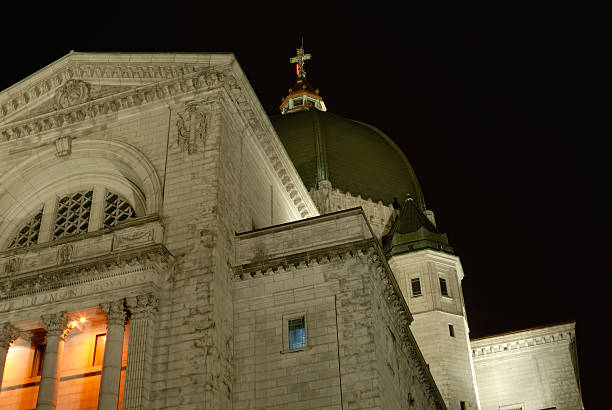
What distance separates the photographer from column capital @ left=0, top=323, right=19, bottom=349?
2538cm

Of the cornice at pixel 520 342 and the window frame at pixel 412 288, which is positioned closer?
the window frame at pixel 412 288

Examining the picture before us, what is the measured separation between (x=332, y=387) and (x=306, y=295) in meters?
3.39

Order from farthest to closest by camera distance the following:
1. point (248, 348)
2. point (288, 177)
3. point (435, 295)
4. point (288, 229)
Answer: point (435, 295) < point (288, 177) < point (288, 229) < point (248, 348)

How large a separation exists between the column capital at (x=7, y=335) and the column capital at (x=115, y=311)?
135 inches

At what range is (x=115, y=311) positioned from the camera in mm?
24547

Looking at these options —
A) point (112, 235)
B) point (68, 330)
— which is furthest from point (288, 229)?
point (68, 330)

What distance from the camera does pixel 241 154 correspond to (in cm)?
3025

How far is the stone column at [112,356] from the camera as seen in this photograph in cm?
2292

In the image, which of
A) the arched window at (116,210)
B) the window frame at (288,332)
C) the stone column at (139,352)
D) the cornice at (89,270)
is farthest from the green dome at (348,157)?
the stone column at (139,352)

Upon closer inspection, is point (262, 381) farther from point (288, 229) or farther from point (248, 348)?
point (288, 229)

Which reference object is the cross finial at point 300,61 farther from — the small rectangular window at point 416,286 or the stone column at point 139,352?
the stone column at point 139,352

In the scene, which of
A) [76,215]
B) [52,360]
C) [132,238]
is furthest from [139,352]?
[76,215]

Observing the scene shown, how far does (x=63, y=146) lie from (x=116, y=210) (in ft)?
12.2

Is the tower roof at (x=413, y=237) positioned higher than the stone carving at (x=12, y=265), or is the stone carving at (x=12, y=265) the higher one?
the tower roof at (x=413, y=237)
